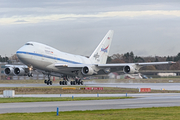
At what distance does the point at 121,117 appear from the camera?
20.8 meters

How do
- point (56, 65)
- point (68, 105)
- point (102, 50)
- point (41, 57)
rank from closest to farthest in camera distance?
1. point (68, 105)
2. point (41, 57)
3. point (56, 65)
4. point (102, 50)

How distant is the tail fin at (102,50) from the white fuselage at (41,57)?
10837mm

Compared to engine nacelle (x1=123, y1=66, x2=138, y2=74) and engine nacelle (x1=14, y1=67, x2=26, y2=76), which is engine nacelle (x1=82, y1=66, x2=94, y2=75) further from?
engine nacelle (x1=14, y1=67, x2=26, y2=76)

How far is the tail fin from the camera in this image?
259ft

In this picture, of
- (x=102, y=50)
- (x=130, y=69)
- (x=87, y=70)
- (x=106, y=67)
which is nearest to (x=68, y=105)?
(x=130, y=69)

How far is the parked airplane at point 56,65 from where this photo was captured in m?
60.2

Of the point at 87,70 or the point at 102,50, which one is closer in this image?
the point at 87,70

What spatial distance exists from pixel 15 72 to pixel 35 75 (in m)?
50.2

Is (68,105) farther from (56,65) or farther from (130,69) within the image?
(130,69)

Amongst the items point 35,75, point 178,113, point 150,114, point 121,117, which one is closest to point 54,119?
point 121,117

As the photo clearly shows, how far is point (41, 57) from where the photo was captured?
61500 millimetres

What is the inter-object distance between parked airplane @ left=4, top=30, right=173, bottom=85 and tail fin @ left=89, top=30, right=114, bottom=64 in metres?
1.89

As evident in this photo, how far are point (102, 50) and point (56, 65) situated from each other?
60.0ft

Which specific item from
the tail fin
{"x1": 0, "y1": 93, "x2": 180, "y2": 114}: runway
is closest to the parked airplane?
the tail fin
